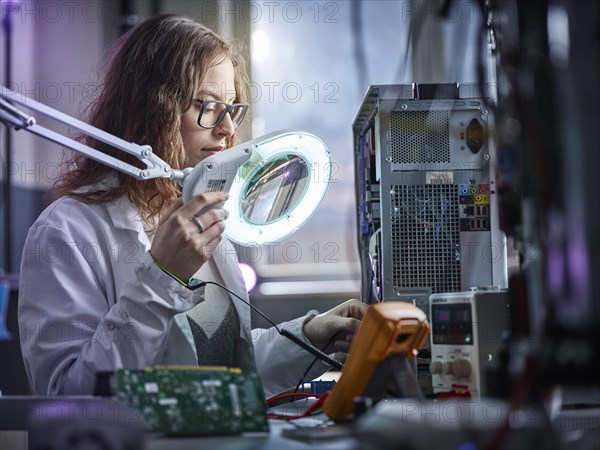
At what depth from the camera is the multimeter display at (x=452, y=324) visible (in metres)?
1.22

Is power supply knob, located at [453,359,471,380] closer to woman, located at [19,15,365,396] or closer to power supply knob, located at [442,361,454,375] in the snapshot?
power supply knob, located at [442,361,454,375]

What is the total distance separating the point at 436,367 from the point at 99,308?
0.66 metres

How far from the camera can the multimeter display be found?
4.00ft

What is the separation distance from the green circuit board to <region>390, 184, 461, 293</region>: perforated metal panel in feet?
1.75

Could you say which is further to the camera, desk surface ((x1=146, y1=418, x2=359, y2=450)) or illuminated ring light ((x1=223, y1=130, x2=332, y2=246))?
illuminated ring light ((x1=223, y1=130, x2=332, y2=246))

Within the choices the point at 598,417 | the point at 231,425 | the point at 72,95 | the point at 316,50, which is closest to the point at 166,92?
the point at 231,425

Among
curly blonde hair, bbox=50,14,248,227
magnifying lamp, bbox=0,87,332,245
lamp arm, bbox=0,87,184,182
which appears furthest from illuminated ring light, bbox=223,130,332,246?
curly blonde hair, bbox=50,14,248,227

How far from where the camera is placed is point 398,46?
502cm

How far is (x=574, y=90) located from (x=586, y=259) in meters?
0.13

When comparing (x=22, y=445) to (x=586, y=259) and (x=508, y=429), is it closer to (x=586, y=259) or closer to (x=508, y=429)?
(x=508, y=429)

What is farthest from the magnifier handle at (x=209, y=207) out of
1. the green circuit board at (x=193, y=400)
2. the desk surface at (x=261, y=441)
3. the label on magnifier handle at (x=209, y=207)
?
the desk surface at (x=261, y=441)

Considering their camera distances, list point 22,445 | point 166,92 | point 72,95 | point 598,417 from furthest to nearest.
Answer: point 72,95, point 166,92, point 22,445, point 598,417

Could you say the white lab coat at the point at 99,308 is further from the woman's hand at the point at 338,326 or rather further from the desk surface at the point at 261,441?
the desk surface at the point at 261,441

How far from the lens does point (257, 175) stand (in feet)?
4.32
